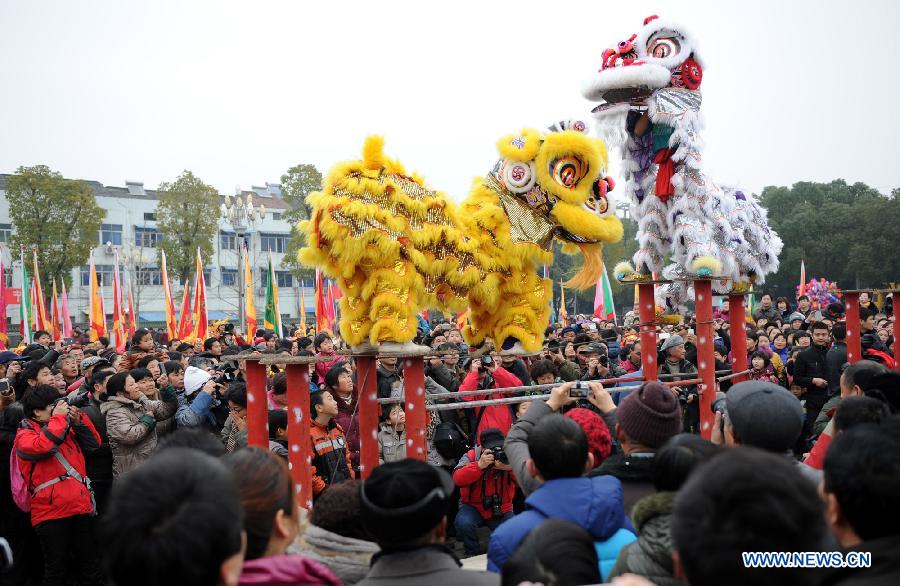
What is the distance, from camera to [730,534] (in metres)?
1.51

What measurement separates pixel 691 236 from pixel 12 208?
27650 mm

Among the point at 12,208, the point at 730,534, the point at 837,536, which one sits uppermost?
the point at 12,208

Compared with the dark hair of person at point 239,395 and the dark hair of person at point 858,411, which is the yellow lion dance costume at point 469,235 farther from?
the dark hair of person at point 858,411

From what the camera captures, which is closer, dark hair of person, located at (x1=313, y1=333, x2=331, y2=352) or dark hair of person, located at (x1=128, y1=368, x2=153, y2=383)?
dark hair of person, located at (x1=128, y1=368, x2=153, y2=383)

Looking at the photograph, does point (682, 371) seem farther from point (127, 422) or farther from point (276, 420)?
point (127, 422)

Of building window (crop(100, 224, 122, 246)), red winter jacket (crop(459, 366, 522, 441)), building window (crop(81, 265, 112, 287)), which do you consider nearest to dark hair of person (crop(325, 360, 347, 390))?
red winter jacket (crop(459, 366, 522, 441))

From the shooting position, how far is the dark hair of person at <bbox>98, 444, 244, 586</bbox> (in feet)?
4.81

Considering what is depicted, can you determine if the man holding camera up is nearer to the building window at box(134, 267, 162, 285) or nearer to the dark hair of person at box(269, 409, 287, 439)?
the dark hair of person at box(269, 409, 287, 439)

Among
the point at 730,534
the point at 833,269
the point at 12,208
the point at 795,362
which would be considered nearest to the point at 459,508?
the point at 795,362

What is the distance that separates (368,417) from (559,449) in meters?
2.53

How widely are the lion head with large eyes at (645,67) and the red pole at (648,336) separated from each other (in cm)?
152

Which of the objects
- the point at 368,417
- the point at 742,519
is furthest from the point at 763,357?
the point at 742,519

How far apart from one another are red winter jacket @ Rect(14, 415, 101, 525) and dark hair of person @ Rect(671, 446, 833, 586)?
164 inches

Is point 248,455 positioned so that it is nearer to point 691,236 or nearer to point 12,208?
point 691,236
